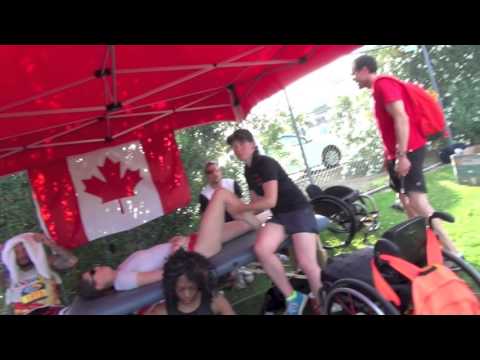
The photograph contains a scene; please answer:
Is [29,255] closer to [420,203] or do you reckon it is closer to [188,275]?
[188,275]

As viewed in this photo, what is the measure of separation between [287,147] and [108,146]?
5.69 metres

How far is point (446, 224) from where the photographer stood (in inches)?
165

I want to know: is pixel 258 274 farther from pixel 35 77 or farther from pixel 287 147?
pixel 287 147

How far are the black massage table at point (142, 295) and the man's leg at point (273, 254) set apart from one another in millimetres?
118

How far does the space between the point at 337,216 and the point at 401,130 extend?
1882 mm

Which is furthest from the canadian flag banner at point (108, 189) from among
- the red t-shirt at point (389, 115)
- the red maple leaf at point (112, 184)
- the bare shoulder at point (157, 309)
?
the red t-shirt at point (389, 115)

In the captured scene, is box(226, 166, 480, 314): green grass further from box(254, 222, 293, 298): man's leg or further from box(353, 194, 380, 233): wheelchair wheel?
box(254, 222, 293, 298): man's leg

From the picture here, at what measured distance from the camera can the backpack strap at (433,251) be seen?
224 cm

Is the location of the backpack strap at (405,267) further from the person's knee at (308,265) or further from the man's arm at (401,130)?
the man's arm at (401,130)

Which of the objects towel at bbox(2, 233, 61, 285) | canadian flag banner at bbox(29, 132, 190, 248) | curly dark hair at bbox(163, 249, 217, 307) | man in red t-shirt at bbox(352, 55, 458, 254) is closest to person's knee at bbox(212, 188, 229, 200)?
curly dark hair at bbox(163, 249, 217, 307)

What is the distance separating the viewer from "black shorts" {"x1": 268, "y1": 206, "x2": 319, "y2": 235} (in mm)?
3047

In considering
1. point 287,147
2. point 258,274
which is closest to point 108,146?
point 258,274

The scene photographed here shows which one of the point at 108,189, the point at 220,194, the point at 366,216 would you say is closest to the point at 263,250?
the point at 220,194

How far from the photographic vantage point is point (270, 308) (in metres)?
3.19
